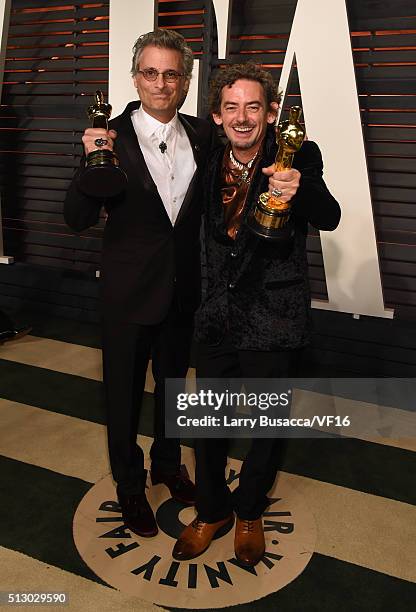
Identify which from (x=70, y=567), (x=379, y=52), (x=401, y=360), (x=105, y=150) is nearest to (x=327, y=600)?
(x=70, y=567)

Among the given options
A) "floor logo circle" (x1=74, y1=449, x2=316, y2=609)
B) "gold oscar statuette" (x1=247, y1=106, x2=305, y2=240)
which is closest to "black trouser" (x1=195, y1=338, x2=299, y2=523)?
"floor logo circle" (x1=74, y1=449, x2=316, y2=609)

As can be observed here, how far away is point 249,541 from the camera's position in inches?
82.4

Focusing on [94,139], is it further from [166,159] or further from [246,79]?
[246,79]

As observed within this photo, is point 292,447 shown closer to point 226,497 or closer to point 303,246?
point 226,497

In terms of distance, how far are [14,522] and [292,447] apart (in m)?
1.36

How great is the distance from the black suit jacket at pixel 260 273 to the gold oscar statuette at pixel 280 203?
0.41ft

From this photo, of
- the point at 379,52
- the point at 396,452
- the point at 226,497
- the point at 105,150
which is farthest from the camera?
the point at 379,52

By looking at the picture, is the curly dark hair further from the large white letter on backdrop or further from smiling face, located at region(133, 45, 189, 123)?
the large white letter on backdrop

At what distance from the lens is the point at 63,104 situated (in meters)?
4.58

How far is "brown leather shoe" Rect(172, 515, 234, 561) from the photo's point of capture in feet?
6.86

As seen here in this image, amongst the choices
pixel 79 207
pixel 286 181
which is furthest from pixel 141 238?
pixel 286 181

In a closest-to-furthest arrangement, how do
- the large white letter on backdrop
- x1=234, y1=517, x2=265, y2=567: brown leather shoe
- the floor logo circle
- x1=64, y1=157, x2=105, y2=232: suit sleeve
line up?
1. x1=64, y1=157, x2=105, y2=232: suit sleeve
2. the floor logo circle
3. x1=234, y1=517, x2=265, y2=567: brown leather shoe
4. the large white letter on backdrop

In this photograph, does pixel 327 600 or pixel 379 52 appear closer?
pixel 327 600

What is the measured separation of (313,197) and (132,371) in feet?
3.02
